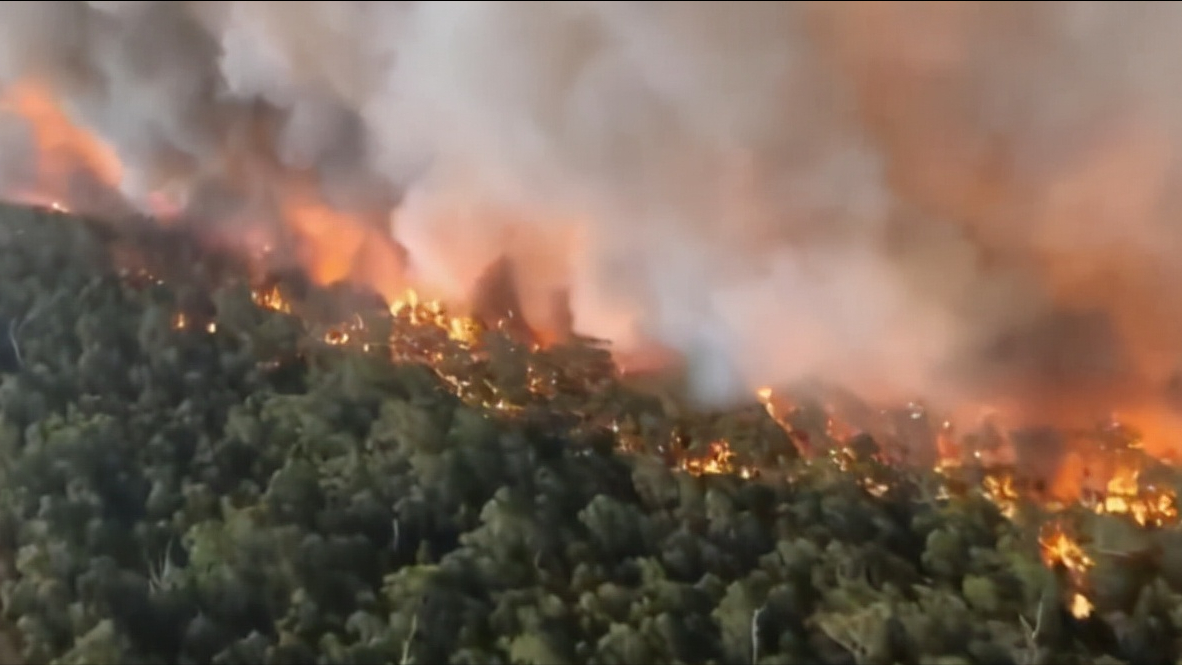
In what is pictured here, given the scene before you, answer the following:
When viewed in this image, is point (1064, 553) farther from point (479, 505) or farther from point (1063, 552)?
point (479, 505)

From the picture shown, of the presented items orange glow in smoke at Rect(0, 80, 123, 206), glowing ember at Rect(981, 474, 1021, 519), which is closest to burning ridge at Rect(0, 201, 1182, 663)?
glowing ember at Rect(981, 474, 1021, 519)

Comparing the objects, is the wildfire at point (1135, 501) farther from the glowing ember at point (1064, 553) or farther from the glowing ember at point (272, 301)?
the glowing ember at point (272, 301)

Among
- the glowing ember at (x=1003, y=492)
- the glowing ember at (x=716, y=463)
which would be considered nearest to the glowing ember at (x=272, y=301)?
the glowing ember at (x=716, y=463)

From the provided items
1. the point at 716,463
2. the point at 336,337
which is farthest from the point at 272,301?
the point at 716,463

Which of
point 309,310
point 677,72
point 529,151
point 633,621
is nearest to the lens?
point 633,621

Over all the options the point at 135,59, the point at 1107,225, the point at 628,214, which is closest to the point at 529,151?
the point at 628,214

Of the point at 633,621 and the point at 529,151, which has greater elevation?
the point at 529,151

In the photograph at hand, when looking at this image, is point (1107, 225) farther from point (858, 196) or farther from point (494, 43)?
point (494, 43)
